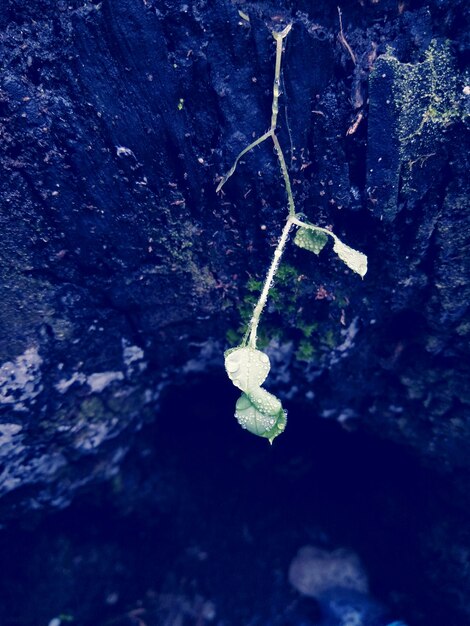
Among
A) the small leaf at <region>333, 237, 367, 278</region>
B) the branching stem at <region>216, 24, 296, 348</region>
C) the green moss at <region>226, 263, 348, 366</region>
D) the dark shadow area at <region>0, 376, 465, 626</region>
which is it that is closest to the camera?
the branching stem at <region>216, 24, 296, 348</region>

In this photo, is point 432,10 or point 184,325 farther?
point 184,325

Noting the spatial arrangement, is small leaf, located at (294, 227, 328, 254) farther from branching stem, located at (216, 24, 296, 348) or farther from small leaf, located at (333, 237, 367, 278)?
small leaf, located at (333, 237, 367, 278)

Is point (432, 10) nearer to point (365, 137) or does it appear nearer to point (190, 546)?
point (365, 137)

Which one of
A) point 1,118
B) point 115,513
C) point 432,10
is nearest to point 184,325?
point 1,118

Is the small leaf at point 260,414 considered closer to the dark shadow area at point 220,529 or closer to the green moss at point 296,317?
the green moss at point 296,317

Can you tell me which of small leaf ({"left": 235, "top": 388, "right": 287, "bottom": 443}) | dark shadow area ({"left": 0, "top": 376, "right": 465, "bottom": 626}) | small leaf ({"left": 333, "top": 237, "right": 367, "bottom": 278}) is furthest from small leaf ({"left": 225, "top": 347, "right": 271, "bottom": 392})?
dark shadow area ({"left": 0, "top": 376, "right": 465, "bottom": 626})

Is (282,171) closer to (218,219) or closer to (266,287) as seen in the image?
(218,219)

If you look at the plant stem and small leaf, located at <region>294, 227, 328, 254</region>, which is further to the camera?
small leaf, located at <region>294, 227, 328, 254</region>
